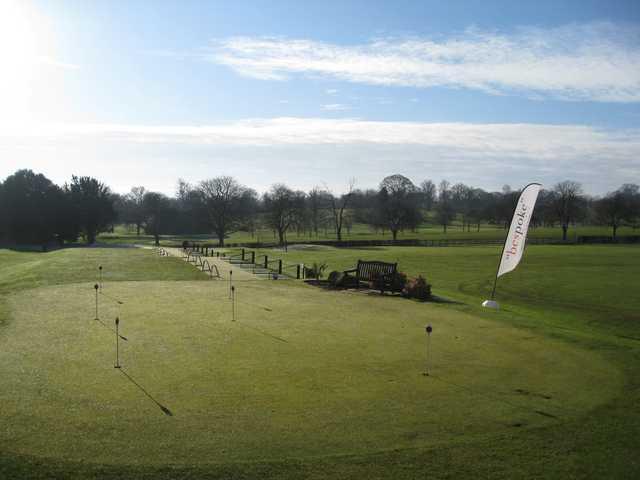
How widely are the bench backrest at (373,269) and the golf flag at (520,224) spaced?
5918 millimetres

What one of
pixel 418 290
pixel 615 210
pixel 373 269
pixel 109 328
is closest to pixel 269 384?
pixel 109 328

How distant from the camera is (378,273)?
28031 millimetres

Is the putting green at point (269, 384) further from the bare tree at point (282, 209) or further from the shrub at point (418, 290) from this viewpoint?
the bare tree at point (282, 209)

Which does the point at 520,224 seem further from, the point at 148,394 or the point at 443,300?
the point at 148,394

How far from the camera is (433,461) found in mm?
8086

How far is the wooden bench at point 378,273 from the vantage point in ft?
88.1

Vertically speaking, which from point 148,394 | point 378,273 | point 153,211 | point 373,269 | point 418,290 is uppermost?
point 153,211

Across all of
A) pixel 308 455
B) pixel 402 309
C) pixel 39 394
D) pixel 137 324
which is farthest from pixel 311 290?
pixel 308 455

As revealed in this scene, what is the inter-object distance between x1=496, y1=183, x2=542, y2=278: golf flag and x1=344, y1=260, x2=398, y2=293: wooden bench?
567cm

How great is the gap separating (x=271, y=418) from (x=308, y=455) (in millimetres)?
1543

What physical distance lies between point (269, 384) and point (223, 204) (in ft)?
310

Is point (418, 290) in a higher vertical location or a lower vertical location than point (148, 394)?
higher

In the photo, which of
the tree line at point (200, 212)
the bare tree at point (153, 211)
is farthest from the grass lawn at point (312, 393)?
the bare tree at point (153, 211)

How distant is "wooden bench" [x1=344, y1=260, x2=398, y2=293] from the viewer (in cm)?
2684
